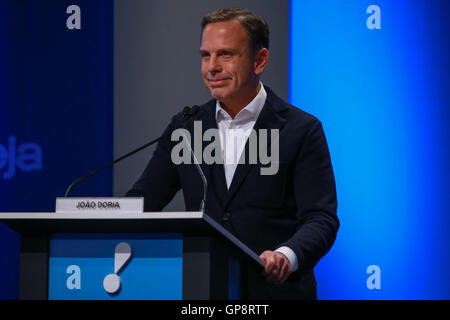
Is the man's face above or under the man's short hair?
under

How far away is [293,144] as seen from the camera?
244 cm

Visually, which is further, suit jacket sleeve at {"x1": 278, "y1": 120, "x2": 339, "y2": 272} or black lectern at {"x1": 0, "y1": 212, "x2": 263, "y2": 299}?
suit jacket sleeve at {"x1": 278, "y1": 120, "x2": 339, "y2": 272}

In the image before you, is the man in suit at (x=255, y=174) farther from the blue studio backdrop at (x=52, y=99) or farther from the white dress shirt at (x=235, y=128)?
the blue studio backdrop at (x=52, y=99)

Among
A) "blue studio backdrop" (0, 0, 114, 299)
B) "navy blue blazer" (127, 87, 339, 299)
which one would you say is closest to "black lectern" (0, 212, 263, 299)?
"navy blue blazer" (127, 87, 339, 299)

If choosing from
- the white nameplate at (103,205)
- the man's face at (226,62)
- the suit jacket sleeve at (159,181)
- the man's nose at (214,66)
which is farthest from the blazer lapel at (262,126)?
the white nameplate at (103,205)

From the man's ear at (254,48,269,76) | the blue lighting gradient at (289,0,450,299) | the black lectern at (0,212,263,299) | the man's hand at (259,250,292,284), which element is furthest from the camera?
the blue lighting gradient at (289,0,450,299)

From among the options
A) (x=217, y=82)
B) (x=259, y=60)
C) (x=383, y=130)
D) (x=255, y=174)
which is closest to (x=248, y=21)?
(x=259, y=60)

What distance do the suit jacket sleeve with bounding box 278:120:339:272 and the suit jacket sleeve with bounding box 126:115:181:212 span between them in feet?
1.63

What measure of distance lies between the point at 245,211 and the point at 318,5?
4.46 ft

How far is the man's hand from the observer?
184cm

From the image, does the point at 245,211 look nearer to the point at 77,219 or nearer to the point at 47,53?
the point at 77,219

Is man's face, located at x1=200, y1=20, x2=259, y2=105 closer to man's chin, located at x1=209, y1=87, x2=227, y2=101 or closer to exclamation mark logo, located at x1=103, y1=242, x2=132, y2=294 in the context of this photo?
man's chin, located at x1=209, y1=87, x2=227, y2=101

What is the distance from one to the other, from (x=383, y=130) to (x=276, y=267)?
1.53m
